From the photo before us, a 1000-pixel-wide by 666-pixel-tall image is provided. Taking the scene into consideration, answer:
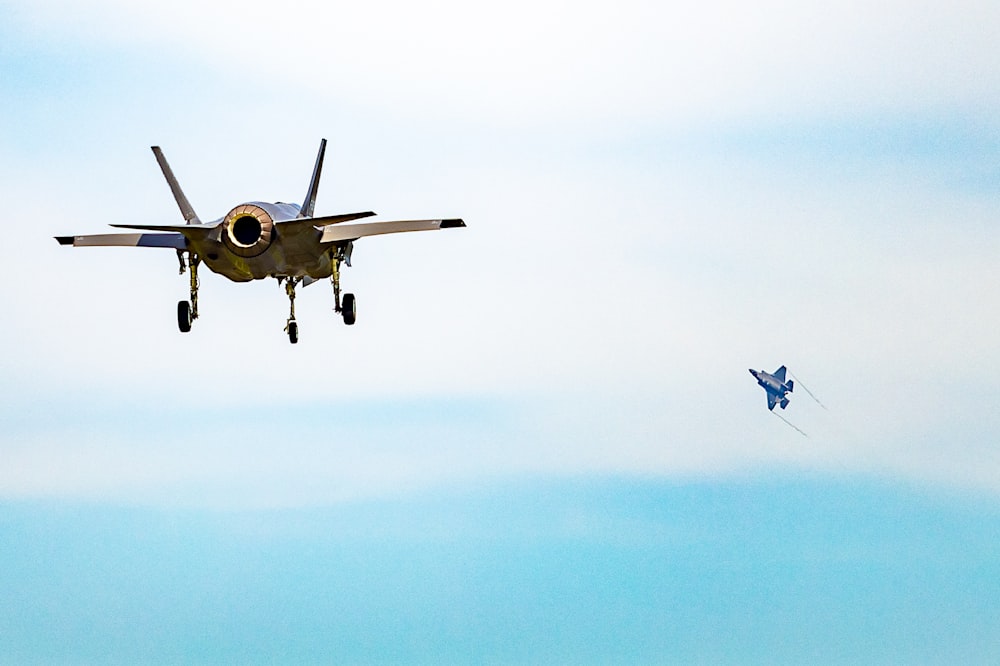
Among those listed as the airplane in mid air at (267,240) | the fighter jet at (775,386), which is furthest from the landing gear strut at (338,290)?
Result: the fighter jet at (775,386)

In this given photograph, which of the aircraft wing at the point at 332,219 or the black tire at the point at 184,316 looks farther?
the black tire at the point at 184,316

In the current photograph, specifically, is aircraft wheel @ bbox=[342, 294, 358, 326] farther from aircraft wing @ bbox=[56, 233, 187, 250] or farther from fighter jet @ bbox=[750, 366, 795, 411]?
fighter jet @ bbox=[750, 366, 795, 411]

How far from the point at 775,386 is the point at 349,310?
11472 cm

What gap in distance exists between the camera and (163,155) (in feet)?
267

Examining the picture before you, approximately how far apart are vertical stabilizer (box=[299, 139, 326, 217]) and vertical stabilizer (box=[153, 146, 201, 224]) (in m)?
5.39

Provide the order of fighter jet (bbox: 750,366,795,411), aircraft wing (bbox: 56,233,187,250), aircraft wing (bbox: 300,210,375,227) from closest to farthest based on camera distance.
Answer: aircraft wing (bbox: 300,210,375,227) < aircraft wing (bbox: 56,233,187,250) < fighter jet (bbox: 750,366,795,411)

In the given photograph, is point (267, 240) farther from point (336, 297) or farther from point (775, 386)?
point (775, 386)

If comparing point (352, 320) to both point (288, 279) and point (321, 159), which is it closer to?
point (288, 279)

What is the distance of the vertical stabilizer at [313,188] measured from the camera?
79750 mm

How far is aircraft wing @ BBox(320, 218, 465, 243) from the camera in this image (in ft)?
251

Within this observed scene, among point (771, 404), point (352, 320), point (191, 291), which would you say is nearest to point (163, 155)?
point (191, 291)

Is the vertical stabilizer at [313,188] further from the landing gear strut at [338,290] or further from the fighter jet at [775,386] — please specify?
the fighter jet at [775,386]

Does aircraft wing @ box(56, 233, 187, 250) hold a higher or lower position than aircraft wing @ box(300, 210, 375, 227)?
higher

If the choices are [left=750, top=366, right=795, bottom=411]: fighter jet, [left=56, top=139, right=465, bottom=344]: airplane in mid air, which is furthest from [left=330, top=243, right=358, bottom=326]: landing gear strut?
[left=750, top=366, right=795, bottom=411]: fighter jet
